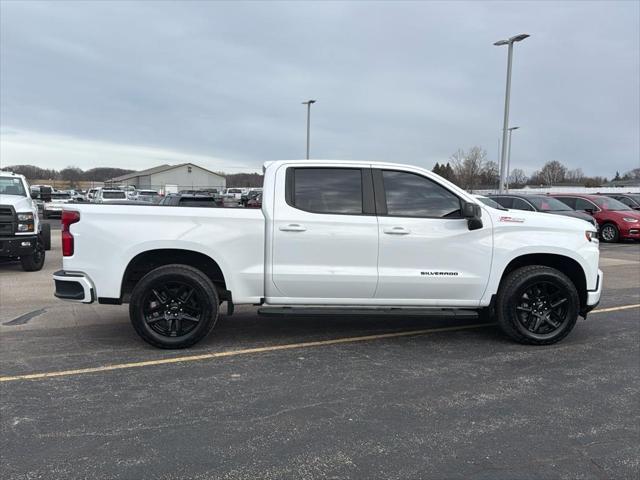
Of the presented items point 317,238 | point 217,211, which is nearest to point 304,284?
point 317,238

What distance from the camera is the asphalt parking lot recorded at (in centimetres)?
325

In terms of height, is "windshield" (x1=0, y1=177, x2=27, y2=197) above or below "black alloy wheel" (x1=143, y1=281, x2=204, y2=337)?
above

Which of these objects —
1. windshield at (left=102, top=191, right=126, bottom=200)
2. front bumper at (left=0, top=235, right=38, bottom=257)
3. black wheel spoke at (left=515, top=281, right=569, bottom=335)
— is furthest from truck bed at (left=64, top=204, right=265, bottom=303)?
windshield at (left=102, top=191, right=126, bottom=200)

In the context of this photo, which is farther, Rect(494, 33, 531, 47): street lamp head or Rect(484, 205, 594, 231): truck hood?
Rect(494, 33, 531, 47): street lamp head

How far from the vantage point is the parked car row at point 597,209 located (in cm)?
1705

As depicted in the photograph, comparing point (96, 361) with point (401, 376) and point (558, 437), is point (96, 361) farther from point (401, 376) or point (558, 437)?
point (558, 437)

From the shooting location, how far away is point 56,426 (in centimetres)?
368

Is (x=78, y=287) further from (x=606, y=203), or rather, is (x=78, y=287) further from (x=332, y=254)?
(x=606, y=203)

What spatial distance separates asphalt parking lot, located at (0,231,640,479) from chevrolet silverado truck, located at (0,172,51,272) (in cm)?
372

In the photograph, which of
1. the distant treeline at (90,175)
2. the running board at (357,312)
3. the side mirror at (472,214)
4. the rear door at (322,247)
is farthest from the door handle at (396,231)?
the distant treeline at (90,175)

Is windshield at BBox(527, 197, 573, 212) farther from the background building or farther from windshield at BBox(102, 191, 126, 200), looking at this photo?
the background building

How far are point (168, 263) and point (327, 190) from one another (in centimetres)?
182

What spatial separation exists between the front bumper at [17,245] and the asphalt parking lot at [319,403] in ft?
12.0

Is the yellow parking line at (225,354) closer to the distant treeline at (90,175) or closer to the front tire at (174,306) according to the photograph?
the front tire at (174,306)
